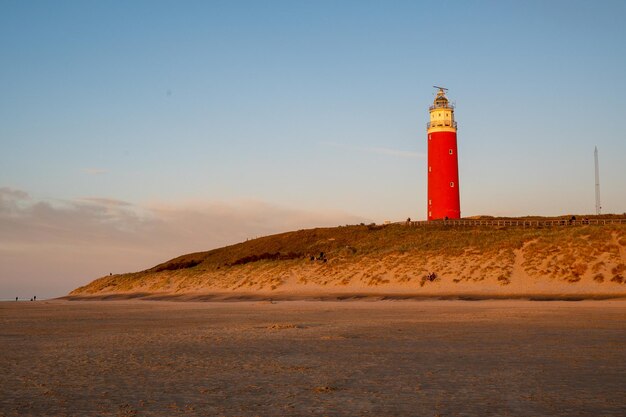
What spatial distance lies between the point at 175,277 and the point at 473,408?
200 feet

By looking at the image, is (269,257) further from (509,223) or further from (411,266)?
(509,223)

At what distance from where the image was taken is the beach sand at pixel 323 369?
9680mm

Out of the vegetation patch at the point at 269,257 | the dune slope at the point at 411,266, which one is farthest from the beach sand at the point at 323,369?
the vegetation patch at the point at 269,257

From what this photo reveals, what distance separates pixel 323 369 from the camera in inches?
520

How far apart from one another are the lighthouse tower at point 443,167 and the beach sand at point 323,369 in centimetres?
5103

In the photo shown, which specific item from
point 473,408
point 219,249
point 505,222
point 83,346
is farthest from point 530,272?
point 219,249

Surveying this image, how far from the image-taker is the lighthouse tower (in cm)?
7481

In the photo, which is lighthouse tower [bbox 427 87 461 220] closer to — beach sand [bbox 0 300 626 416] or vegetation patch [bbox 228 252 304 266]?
vegetation patch [bbox 228 252 304 266]

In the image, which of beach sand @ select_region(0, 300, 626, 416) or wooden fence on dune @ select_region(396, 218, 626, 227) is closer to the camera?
beach sand @ select_region(0, 300, 626, 416)

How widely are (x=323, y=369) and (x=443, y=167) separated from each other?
63784 mm

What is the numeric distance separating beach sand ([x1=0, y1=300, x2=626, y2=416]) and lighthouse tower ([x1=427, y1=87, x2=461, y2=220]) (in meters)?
51.0

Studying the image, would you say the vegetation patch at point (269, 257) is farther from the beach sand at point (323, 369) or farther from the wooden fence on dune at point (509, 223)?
the beach sand at point (323, 369)

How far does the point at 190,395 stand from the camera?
35.0 ft

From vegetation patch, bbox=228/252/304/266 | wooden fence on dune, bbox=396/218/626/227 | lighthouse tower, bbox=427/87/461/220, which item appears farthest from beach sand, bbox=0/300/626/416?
lighthouse tower, bbox=427/87/461/220
